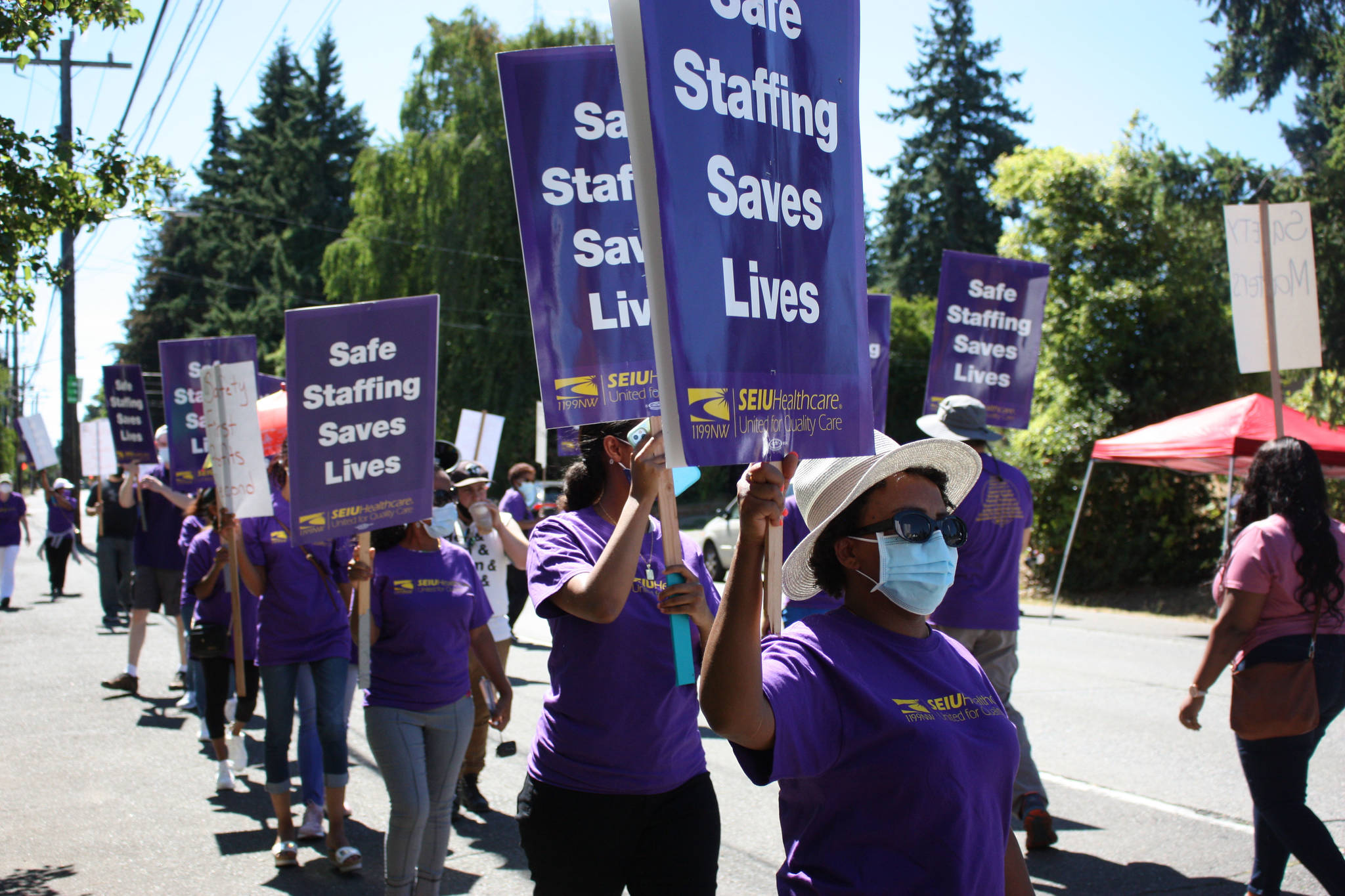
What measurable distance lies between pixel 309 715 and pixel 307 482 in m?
1.46

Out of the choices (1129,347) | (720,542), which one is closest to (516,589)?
(720,542)

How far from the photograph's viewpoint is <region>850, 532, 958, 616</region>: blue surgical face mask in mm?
2135

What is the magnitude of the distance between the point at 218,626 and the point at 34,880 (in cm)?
171

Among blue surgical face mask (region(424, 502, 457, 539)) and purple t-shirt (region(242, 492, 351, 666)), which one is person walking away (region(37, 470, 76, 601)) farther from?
blue surgical face mask (region(424, 502, 457, 539))

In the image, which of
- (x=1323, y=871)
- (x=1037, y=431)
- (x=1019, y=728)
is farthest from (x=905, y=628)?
(x=1037, y=431)

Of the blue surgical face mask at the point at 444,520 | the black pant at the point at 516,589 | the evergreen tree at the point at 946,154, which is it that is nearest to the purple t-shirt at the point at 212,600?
the blue surgical face mask at the point at 444,520

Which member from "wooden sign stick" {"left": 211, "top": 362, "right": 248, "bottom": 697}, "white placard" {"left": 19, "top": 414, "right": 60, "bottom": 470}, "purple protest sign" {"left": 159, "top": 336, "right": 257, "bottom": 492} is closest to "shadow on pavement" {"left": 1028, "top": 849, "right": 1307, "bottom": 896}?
"wooden sign stick" {"left": 211, "top": 362, "right": 248, "bottom": 697}

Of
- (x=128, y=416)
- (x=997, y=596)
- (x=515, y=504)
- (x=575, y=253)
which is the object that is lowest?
(x=997, y=596)

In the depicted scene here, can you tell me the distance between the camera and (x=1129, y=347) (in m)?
17.2

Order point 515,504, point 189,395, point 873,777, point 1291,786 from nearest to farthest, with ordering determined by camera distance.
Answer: point 873,777 → point 1291,786 → point 189,395 → point 515,504

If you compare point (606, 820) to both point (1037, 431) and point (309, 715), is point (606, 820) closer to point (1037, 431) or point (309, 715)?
point (309, 715)

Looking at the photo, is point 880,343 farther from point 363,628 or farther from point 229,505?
point 363,628

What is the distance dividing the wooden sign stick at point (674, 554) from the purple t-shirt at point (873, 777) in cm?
44

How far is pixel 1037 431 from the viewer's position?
17.5 m
